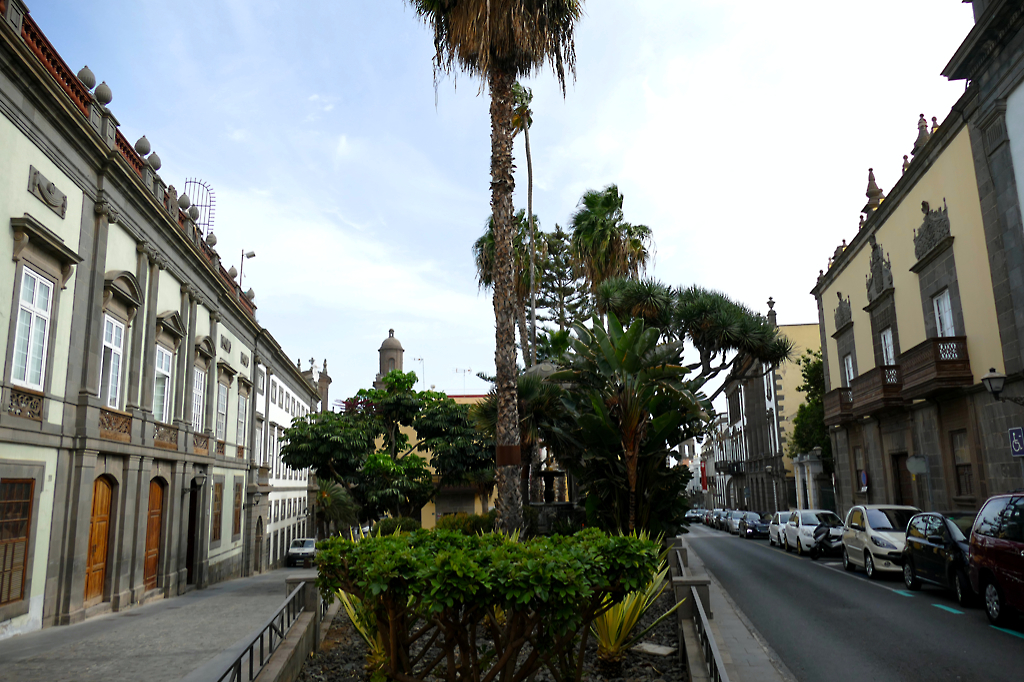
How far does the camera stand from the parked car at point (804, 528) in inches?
903

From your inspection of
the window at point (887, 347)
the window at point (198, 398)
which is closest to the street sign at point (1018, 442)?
the window at point (887, 347)

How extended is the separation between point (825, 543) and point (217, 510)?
21476 mm

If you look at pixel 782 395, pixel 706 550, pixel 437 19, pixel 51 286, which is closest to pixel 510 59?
pixel 437 19

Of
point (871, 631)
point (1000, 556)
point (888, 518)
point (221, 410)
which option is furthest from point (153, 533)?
point (1000, 556)

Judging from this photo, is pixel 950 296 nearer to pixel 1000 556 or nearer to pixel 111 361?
pixel 1000 556

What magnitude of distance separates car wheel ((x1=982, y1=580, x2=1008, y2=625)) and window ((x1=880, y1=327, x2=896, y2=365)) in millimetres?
18363

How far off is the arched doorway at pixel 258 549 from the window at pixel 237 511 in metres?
3.34

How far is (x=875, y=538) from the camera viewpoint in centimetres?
1667

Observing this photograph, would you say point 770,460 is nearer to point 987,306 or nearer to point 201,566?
point 987,306

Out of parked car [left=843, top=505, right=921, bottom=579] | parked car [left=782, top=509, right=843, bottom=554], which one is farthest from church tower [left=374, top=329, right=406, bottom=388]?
parked car [left=843, top=505, right=921, bottom=579]

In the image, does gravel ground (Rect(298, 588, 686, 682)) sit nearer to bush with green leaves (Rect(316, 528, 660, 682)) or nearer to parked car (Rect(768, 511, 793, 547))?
bush with green leaves (Rect(316, 528, 660, 682))

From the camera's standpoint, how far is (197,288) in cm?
2445

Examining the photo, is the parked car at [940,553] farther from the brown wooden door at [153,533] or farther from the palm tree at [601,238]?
the brown wooden door at [153,533]

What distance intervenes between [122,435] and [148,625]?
513cm
